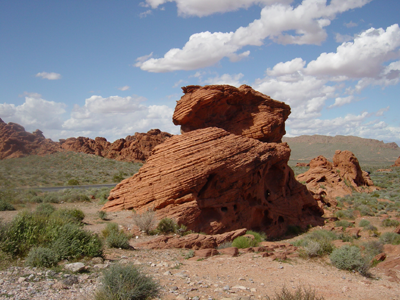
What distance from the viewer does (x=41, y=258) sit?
21.7ft

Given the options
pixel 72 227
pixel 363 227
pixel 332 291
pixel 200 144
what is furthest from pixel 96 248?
pixel 363 227

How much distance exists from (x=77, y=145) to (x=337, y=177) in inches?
2378

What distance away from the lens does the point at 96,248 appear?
790 centimetres

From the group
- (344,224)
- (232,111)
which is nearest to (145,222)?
(232,111)

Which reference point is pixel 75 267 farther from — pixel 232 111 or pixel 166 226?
pixel 232 111

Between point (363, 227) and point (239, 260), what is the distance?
13.7 meters

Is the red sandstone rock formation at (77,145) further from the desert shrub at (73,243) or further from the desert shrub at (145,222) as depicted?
the desert shrub at (73,243)

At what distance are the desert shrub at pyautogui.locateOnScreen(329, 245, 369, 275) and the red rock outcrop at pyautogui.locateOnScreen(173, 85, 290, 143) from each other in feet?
32.3

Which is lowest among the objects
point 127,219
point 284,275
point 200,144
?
point 284,275

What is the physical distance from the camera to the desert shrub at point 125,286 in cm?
533

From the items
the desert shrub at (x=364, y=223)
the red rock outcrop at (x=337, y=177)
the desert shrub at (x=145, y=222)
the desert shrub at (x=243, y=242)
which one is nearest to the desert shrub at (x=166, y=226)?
the desert shrub at (x=145, y=222)

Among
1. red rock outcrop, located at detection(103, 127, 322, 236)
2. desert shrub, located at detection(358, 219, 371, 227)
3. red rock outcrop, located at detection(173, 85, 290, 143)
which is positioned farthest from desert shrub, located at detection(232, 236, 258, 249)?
desert shrub, located at detection(358, 219, 371, 227)

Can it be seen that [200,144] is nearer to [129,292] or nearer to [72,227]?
[72,227]

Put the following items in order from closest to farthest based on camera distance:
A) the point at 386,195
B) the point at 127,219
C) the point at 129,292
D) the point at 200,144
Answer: the point at 129,292 < the point at 127,219 < the point at 200,144 < the point at 386,195
